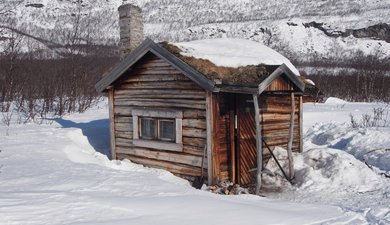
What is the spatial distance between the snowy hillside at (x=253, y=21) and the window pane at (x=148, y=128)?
7478 centimetres

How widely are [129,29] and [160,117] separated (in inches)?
124

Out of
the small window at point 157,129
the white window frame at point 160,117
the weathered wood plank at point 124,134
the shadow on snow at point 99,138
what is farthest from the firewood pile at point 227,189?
the shadow on snow at point 99,138

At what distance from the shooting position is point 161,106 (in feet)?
34.0

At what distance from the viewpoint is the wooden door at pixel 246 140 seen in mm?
9883

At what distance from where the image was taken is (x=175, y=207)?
595cm

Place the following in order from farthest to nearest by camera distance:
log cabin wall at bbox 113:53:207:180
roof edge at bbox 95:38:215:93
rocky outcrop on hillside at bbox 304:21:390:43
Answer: rocky outcrop on hillside at bbox 304:21:390:43
log cabin wall at bbox 113:53:207:180
roof edge at bbox 95:38:215:93

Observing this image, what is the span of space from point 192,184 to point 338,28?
319 ft

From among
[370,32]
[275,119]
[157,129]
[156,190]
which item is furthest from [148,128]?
[370,32]

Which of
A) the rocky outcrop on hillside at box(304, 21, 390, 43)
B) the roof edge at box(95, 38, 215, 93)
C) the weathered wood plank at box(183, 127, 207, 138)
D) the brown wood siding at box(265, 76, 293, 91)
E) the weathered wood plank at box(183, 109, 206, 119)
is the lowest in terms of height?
the weathered wood plank at box(183, 127, 207, 138)

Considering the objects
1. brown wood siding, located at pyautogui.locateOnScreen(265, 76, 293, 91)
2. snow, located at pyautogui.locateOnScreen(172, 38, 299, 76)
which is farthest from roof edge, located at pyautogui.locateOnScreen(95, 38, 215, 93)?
brown wood siding, located at pyautogui.locateOnScreen(265, 76, 293, 91)

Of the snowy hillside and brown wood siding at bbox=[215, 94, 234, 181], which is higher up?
the snowy hillside

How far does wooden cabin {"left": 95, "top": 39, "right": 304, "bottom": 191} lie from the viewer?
9250 millimetres

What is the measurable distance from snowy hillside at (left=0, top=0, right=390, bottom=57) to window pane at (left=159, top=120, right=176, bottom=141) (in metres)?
75.3

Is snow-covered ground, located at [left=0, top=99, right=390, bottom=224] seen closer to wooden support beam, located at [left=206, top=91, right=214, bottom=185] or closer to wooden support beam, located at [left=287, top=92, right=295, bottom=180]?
wooden support beam, located at [left=287, top=92, right=295, bottom=180]
